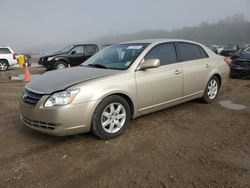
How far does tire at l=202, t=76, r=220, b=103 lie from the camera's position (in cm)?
591

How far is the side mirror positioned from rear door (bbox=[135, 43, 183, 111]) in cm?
9

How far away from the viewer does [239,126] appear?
455cm

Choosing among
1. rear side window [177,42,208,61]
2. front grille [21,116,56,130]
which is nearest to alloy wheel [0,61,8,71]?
front grille [21,116,56,130]

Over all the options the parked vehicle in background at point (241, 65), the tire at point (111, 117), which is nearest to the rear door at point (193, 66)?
the tire at point (111, 117)

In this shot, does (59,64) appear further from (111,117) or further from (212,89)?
(111,117)

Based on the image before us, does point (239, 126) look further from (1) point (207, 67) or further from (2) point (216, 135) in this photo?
(1) point (207, 67)

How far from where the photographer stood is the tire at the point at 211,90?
5.91 meters

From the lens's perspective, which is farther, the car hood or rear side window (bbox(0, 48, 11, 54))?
rear side window (bbox(0, 48, 11, 54))

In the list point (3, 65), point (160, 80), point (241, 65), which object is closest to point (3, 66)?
point (3, 65)

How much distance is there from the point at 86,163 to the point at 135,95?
1433 mm

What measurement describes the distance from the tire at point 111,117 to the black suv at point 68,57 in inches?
423

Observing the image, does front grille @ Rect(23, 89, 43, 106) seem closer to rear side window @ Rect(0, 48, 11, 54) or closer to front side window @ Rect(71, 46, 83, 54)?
front side window @ Rect(71, 46, 83, 54)

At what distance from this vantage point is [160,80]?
4.64 metres

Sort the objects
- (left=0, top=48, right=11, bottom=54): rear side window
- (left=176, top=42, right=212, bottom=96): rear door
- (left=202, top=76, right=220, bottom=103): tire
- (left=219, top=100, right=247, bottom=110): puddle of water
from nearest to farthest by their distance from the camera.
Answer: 1. (left=176, top=42, right=212, bottom=96): rear door
2. (left=219, top=100, right=247, bottom=110): puddle of water
3. (left=202, top=76, right=220, bottom=103): tire
4. (left=0, top=48, right=11, bottom=54): rear side window
